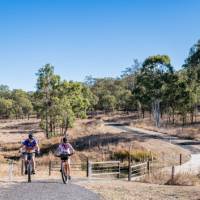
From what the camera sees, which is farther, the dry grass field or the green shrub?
the green shrub

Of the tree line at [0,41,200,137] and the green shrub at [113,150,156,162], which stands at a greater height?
the tree line at [0,41,200,137]

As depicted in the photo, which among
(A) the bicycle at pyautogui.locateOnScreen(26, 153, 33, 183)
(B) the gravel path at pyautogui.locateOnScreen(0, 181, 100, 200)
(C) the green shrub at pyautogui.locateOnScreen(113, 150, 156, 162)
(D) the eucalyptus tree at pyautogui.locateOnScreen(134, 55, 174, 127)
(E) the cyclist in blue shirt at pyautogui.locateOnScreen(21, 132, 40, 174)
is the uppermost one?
(D) the eucalyptus tree at pyautogui.locateOnScreen(134, 55, 174, 127)

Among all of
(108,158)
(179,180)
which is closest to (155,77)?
(108,158)

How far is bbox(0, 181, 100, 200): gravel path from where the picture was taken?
13906mm

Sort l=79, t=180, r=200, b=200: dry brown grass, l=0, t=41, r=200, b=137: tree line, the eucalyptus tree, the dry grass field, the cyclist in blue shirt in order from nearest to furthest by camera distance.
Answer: l=79, t=180, r=200, b=200: dry brown grass
the dry grass field
the cyclist in blue shirt
l=0, t=41, r=200, b=137: tree line
the eucalyptus tree

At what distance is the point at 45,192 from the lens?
14781 mm

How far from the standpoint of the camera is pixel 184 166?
32000 millimetres

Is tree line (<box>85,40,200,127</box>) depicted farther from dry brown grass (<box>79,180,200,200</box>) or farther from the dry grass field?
dry brown grass (<box>79,180,200,200</box>)

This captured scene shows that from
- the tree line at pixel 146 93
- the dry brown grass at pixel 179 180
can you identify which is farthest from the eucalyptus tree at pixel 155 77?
the dry brown grass at pixel 179 180

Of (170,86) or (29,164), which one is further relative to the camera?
(170,86)

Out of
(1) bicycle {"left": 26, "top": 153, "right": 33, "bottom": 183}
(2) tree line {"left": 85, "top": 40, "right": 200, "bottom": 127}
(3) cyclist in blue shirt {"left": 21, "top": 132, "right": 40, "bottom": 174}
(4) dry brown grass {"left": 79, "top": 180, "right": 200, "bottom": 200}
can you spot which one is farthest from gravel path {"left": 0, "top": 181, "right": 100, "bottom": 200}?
(2) tree line {"left": 85, "top": 40, "right": 200, "bottom": 127}

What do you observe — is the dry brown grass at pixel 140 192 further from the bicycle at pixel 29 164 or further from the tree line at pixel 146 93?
the tree line at pixel 146 93

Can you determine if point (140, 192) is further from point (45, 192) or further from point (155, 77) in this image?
point (155, 77)

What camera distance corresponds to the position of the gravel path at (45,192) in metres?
13.9
